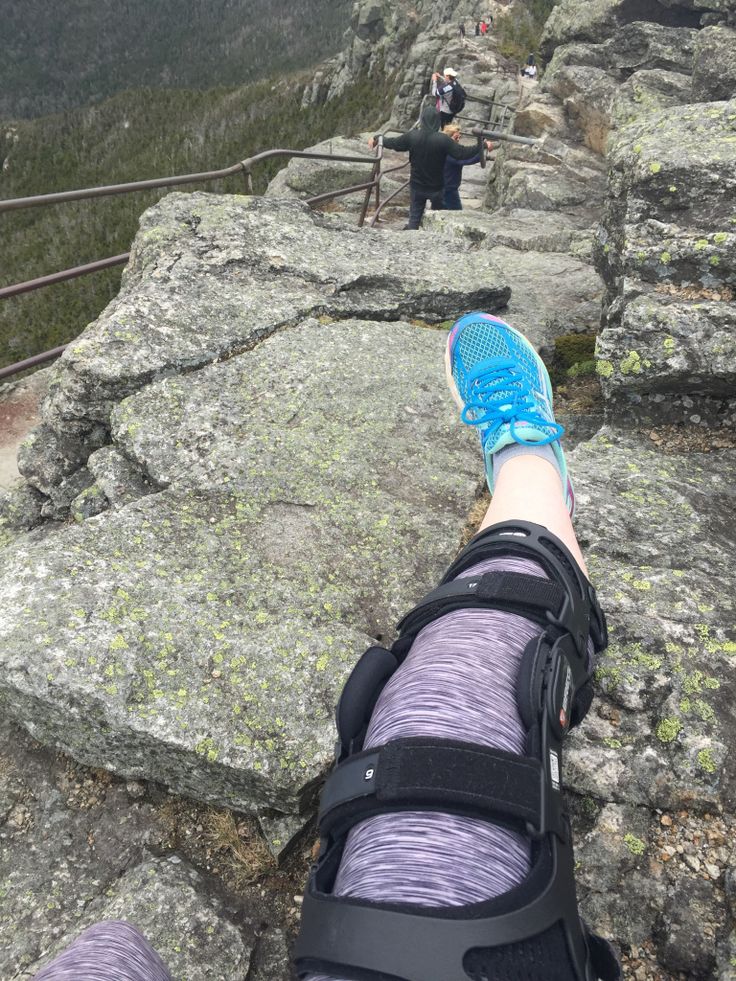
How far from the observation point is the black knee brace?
4.31ft

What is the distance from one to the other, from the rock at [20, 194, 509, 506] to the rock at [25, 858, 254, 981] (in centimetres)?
261

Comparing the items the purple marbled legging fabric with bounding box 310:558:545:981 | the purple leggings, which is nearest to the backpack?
the purple marbled legging fabric with bounding box 310:558:545:981

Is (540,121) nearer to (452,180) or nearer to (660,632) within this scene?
(452,180)

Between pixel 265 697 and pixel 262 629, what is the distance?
12.5 inches

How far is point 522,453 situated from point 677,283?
70.4 inches

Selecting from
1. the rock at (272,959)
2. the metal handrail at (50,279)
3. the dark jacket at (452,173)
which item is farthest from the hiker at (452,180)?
the rock at (272,959)

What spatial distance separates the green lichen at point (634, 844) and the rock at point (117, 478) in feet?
8.86

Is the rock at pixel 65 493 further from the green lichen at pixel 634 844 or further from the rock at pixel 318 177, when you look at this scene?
the rock at pixel 318 177

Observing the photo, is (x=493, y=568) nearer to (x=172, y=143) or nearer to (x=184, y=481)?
(x=184, y=481)

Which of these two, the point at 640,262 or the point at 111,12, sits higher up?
the point at 111,12

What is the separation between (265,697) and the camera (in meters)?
2.44

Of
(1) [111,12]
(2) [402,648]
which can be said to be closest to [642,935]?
(2) [402,648]

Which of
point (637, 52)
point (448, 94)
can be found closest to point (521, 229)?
point (448, 94)

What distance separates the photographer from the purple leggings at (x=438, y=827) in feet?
4.66
